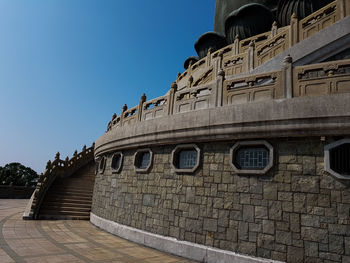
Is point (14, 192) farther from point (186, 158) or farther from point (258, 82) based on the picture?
point (258, 82)

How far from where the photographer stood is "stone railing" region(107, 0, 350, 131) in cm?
609

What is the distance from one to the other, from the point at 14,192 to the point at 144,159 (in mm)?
23618

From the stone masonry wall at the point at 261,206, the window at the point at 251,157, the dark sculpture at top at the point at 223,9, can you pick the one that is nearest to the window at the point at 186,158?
the stone masonry wall at the point at 261,206

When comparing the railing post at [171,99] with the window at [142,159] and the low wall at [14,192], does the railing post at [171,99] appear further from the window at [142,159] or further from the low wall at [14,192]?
the low wall at [14,192]

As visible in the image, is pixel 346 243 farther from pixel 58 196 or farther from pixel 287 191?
pixel 58 196

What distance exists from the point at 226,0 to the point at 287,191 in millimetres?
27753

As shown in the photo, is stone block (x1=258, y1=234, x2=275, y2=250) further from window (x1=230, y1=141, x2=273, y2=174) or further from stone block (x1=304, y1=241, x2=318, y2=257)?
window (x1=230, y1=141, x2=273, y2=174)

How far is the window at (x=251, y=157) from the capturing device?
6.23 meters

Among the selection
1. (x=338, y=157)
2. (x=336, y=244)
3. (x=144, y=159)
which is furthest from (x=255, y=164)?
(x=144, y=159)

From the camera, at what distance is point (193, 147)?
761cm

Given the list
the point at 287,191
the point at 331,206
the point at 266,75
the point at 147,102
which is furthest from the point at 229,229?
the point at 147,102

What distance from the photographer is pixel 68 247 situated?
24.3 ft

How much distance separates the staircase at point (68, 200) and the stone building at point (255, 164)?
5190 millimetres

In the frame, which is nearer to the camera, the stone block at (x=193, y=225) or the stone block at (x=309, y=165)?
the stone block at (x=309, y=165)
